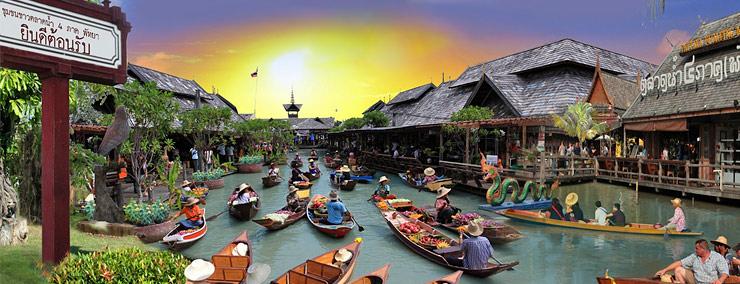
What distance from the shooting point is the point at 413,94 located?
5141 cm

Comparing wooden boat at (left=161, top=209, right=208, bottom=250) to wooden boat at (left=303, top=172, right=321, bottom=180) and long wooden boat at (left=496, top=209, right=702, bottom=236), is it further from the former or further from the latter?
wooden boat at (left=303, top=172, right=321, bottom=180)

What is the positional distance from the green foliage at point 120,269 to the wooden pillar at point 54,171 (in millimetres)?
735

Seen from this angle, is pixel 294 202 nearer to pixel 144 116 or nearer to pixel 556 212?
pixel 144 116

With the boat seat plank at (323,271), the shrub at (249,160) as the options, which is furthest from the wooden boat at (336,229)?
the shrub at (249,160)

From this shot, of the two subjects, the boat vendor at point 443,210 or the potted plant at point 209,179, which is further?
the potted plant at point 209,179

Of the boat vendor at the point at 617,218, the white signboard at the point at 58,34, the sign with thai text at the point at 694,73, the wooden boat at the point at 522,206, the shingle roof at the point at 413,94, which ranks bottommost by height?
the wooden boat at the point at 522,206

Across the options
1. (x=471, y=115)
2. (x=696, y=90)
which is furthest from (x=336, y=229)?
(x=696, y=90)

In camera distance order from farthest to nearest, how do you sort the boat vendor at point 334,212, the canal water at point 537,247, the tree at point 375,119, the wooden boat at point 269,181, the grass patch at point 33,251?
the tree at point 375,119 → the wooden boat at point 269,181 → the boat vendor at point 334,212 → the canal water at point 537,247 → the grass patch at point 33,251

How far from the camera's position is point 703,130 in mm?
18672

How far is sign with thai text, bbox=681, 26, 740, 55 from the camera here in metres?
18.1

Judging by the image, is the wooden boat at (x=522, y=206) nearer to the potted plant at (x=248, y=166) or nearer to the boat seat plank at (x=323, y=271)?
the boat seat plank at (x=323, y=271)

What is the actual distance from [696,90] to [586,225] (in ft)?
34.4

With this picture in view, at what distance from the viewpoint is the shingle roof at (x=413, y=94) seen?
50000 mm

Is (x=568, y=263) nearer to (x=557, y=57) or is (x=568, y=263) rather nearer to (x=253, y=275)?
(x=253, y=275)
